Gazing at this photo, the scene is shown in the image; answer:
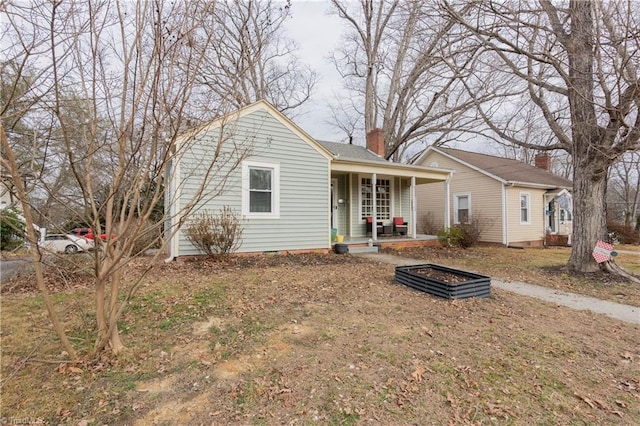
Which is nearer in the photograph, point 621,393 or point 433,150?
point 621,393

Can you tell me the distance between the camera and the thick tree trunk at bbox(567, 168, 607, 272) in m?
7.51

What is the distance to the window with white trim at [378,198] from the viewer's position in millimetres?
13211

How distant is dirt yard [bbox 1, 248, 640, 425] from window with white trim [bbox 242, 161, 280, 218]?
407cm

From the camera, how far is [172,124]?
270 centimetres

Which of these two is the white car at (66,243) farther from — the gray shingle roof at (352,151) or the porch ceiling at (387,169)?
the gray shingle roof at (352,151)

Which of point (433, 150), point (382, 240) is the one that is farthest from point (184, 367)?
point (433, 150)

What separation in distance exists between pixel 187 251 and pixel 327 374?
6.46 meters

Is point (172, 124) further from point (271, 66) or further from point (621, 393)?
point (271, 66)

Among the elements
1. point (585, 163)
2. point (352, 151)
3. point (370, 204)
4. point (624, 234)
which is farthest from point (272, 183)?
point (624, 234)

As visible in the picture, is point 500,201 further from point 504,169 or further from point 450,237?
point 450,237

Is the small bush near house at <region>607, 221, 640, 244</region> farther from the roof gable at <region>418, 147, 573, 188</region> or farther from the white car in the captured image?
the white car

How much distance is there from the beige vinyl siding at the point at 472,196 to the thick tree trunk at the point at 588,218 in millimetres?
7662

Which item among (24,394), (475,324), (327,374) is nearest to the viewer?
(24,394)

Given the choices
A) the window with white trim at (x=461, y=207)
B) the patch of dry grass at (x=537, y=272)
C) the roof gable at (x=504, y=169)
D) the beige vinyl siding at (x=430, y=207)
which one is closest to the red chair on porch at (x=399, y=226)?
the patch of dry grass at (x=537, y=272)
